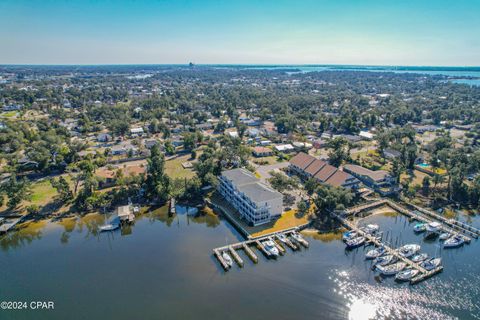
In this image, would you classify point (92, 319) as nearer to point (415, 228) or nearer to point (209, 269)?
point (209, 269)

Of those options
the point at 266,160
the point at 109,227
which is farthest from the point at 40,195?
the point at 266,160

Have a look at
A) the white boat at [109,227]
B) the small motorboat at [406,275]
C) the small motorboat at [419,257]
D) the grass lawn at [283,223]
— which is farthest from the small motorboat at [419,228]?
the white boat at [109,227]

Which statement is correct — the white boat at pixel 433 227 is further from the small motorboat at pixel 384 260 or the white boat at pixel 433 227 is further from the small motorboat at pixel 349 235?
the small motorboat at pixel 349 235

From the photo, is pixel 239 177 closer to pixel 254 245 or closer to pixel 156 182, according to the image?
pixel 254 245

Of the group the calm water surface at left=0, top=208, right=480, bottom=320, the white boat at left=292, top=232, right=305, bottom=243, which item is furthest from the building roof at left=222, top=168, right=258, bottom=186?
the white boat at left=292, top=232, right=305, bottom=243

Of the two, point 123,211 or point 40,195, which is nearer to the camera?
point 123,211

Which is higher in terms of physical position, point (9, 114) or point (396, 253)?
point (9, 114)

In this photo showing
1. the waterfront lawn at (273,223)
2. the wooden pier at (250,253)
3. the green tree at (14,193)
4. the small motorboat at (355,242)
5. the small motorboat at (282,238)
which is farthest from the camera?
the green tree at (14,193)
